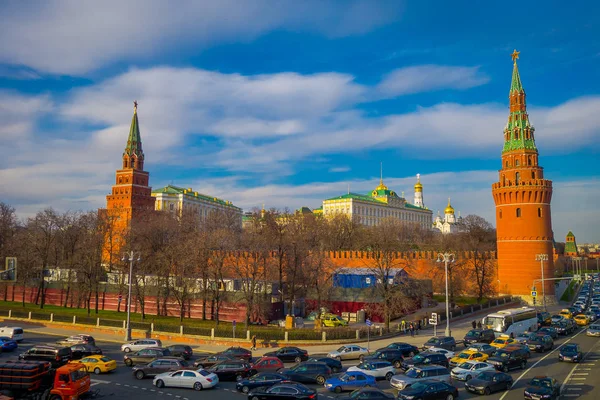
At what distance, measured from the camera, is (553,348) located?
1446 inches

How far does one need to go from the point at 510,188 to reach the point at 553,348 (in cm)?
3386

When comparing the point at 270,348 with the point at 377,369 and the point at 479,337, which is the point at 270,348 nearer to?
the point at 377,369

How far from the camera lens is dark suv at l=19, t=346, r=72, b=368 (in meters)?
27.9

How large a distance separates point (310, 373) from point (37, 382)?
13.4m

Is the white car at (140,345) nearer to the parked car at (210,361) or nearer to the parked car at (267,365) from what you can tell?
the parked car at (210,361)

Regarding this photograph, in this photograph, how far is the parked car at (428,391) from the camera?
21.0m

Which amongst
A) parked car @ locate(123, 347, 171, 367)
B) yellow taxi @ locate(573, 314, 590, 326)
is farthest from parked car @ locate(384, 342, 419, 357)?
yellow taxi @ locate(573, 314, 590, 326)

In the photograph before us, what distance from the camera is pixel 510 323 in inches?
1688

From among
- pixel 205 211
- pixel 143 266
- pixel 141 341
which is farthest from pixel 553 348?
pixel 205 211

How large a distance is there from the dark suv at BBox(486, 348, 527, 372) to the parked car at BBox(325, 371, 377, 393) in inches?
351

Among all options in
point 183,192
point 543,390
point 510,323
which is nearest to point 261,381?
point 543,390

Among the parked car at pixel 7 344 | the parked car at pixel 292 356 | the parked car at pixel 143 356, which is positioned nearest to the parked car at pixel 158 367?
the parked car at pixel 143 356

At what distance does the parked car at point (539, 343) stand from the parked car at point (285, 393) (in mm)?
21590

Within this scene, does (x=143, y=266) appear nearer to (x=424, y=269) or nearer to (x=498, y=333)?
(x=498, y=333)
